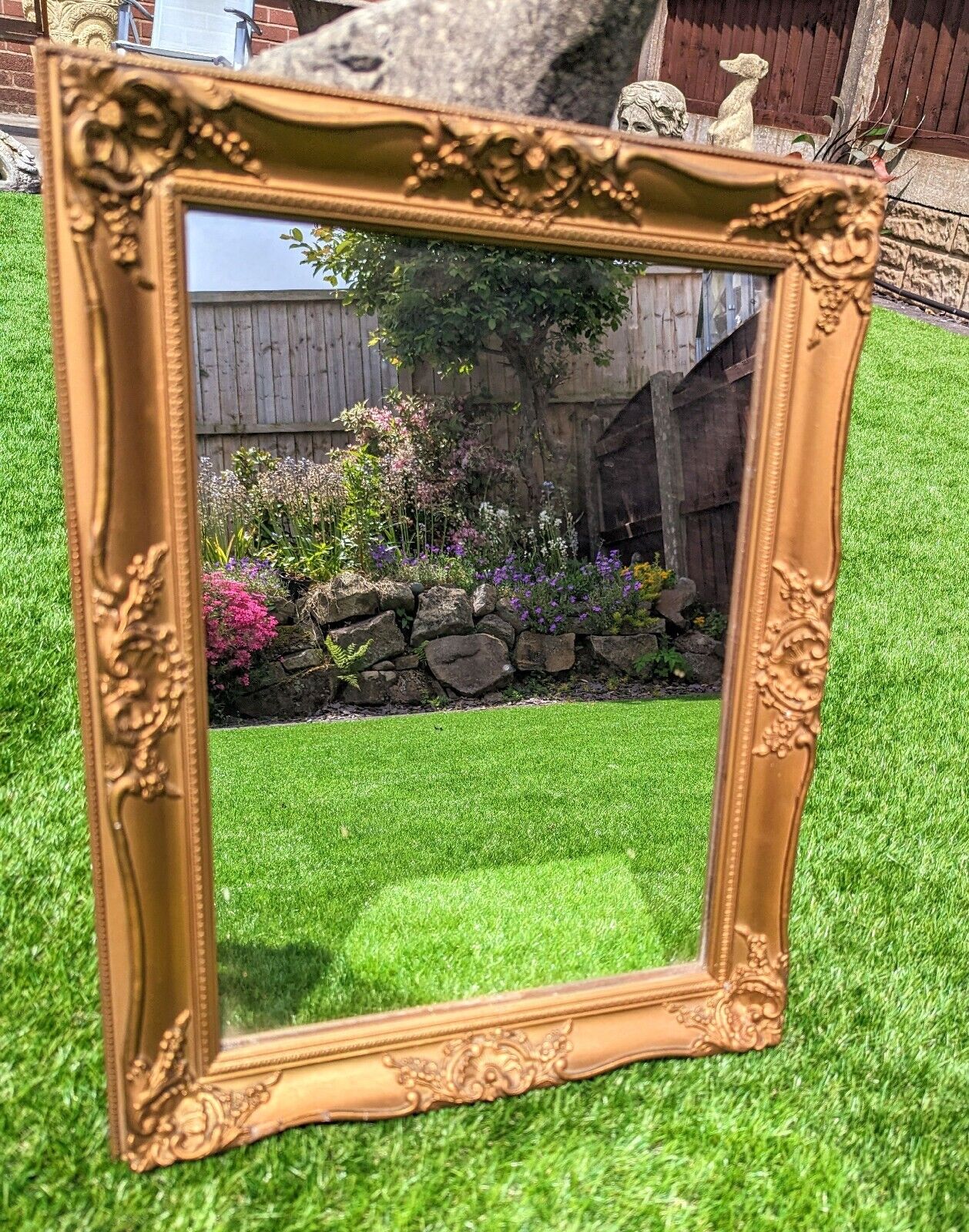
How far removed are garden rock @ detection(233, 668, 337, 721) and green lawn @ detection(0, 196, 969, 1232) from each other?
0.66 m

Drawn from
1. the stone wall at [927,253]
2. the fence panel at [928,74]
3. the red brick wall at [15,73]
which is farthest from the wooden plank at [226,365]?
the fence panel at [928,74]

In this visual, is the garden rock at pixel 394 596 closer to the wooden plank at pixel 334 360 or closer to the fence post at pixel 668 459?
the wooden plank at pixel 334 360

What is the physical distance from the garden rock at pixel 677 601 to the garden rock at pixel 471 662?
287 millimetres

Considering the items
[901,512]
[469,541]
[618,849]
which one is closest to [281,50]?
[469,541]

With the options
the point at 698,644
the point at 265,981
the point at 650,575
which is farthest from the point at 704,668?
the point at 265,981

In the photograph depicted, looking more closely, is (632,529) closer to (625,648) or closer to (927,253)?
(625,648)

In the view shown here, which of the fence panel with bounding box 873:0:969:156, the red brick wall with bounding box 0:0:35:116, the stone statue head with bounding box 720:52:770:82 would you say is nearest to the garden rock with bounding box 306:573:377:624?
the stone statue head with bounding box 720:52:770:82

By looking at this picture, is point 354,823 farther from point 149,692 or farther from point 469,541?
point 469,541

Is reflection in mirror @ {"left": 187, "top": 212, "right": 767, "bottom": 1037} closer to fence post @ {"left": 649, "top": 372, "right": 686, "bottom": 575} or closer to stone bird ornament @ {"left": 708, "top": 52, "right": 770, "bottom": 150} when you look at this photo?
fence post @ {"left": 649, "top": 372, "right": 686, "bottom": 575}

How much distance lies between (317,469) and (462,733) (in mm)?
505

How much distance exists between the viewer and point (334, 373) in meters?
1.39

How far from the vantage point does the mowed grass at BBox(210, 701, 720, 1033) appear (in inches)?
54.7

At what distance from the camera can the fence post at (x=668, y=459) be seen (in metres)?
1.47

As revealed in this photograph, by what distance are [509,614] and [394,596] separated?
0.67 ft
